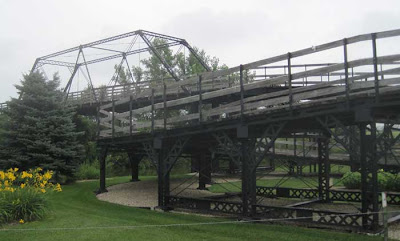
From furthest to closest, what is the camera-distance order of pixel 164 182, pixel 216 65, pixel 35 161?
pixel 216 65
pixel 35 161
pixel 164 182

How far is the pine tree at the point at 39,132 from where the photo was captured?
23.0 meters

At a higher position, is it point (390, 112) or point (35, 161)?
point (390, 112)

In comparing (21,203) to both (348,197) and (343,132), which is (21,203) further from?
(348,197)

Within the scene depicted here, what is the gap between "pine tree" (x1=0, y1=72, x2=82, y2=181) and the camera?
2295cm

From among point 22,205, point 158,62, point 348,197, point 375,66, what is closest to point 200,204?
point 22,205

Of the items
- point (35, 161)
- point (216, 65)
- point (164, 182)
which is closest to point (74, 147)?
point (35, 161)

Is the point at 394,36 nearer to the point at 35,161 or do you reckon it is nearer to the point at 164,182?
the point at 164,182

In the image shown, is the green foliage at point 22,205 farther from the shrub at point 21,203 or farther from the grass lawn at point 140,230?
the grass lawn at point 140,230

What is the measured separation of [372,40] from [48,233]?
31.0ft

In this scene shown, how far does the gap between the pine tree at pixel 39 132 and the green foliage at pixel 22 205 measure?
10808 millimetres

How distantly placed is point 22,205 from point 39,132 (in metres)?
12.8

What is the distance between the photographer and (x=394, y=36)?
9.46 metres

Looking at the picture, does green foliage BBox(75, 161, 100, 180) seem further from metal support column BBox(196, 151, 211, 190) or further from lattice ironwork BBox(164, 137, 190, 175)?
lattice ironwork BBox(164, 137, 190, 175)

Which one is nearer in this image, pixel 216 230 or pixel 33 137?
pixel 216 230
